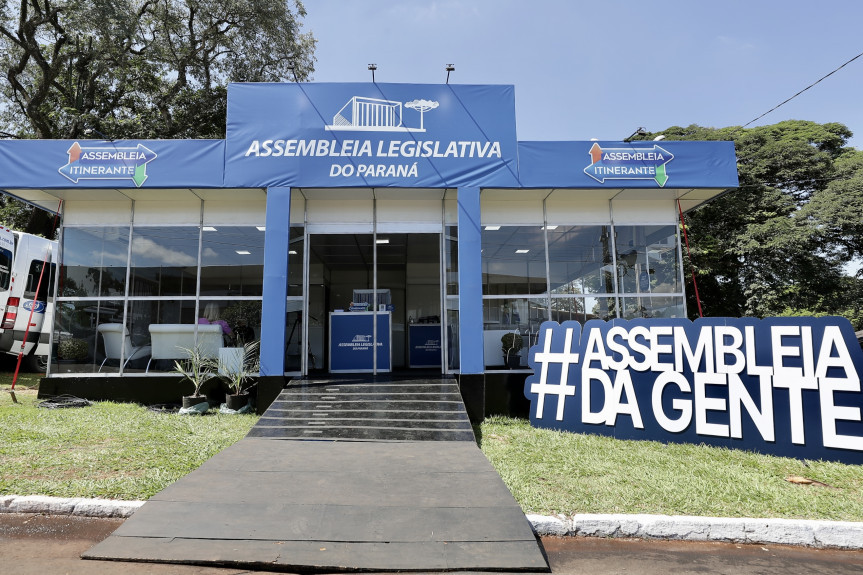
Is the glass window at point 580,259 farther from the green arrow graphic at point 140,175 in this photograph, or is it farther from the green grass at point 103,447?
the green arrow graphic at point 140,175

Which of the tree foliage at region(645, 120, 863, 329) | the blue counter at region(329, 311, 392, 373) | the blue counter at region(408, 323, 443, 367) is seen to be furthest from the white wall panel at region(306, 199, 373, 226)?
the tree foliage at region(645, 120, 863, 329)

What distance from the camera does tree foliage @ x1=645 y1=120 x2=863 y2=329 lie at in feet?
57.7

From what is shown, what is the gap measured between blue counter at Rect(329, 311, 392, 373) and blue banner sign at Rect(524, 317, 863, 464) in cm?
317

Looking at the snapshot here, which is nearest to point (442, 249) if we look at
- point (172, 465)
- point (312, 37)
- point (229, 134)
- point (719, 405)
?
point (229, 134)

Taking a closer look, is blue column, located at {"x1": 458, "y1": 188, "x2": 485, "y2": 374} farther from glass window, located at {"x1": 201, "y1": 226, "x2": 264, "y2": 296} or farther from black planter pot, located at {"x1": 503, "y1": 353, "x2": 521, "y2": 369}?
glass window, located at {"x1": 201, "y1": 226, "x2": 264, "y2": 296}

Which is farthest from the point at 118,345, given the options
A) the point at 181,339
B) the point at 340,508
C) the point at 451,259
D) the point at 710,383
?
the point at 710,383

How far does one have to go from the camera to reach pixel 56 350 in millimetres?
8391

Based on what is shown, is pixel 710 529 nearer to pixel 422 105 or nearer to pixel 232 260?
pixel 422 105

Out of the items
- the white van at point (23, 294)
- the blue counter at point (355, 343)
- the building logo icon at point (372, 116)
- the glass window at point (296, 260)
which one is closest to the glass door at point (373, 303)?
the blue counter at point (355, 343)

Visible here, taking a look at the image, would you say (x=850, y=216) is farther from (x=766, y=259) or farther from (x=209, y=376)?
(x=209, y=376)

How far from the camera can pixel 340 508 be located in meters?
3.69

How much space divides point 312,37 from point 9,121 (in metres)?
11.3

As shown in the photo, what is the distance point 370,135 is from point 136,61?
13240mm

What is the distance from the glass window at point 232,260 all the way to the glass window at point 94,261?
1505 mm
